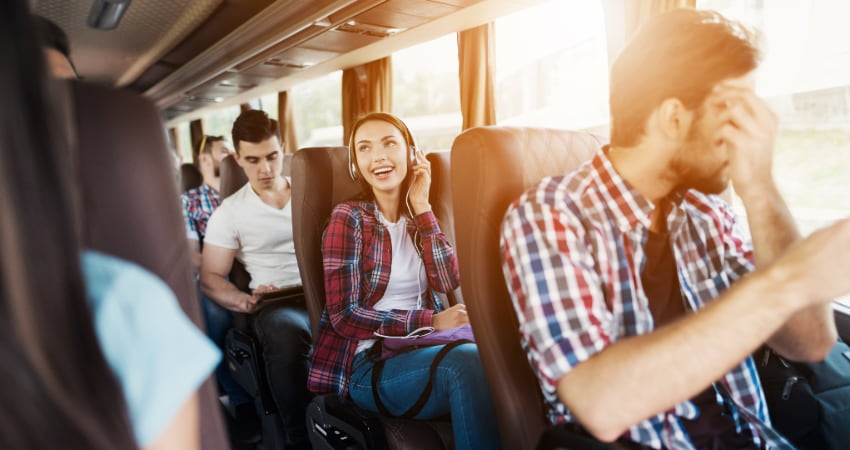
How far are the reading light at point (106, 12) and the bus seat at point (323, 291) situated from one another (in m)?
3.38

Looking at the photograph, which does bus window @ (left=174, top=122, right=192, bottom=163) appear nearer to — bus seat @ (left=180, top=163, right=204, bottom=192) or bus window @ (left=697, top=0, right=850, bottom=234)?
bus seat @ (left=180, top=163, right=204, bottom=192)

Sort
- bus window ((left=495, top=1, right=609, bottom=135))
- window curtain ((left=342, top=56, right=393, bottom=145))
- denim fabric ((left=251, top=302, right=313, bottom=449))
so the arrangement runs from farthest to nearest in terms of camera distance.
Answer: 1. window curtain ((left=342, top=56, right=393, bottom=145))
2. bus window ((left=495, top=1, right=609, bottom=135))
3. denim fabric ((left=251, top=302, right=313, bottom=449))

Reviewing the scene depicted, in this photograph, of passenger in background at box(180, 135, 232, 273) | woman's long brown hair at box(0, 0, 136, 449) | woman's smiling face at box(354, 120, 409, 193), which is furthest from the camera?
passenger in background at box(180, 135, 232, 273)

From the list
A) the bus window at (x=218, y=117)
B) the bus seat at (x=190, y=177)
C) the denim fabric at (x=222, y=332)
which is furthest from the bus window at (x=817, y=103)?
the bus window at (x=218, y=117)

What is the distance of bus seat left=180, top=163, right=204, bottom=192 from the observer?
528 centimetres

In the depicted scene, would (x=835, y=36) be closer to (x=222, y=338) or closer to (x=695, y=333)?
(x=695, y=333)

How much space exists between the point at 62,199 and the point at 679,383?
3.05ft

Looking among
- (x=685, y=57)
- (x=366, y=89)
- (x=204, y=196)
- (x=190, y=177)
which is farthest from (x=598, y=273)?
(x=366, y=89)

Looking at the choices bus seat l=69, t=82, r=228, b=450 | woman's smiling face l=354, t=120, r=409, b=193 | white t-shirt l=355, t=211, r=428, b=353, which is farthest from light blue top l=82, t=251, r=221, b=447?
woman's smiling face l=354, t=120, r=409, b=193

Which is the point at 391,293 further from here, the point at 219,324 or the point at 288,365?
the point at 219,324

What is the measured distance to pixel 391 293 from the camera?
2.10m

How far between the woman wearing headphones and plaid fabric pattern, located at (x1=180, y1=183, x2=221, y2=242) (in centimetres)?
192

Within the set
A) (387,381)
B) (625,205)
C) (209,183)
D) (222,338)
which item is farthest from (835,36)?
(209,183)

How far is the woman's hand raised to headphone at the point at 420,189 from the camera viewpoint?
7.29 ft
